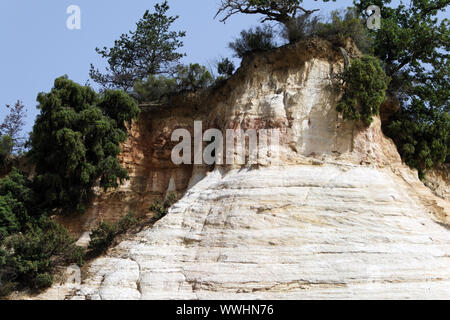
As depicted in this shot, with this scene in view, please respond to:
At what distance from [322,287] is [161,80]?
38.0 feet

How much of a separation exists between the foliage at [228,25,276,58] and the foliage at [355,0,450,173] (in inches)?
149

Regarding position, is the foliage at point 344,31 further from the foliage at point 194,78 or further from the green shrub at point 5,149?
the green shrub at point 5,149

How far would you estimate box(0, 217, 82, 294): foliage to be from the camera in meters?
14.7

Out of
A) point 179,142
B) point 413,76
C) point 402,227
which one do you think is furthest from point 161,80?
point 402,227

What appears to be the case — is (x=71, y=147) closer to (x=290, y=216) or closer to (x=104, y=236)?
(x=104, y=236)

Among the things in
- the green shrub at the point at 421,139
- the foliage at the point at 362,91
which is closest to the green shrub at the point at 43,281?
the foliage at the point at 362,91

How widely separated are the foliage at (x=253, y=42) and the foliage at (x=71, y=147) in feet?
16.8

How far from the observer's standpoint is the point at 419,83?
67.8ft

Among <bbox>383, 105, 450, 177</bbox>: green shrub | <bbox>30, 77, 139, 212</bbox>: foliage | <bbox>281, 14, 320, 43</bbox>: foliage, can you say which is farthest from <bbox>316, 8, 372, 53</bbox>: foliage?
<bbox>30, 77, 139, 212</bbox>: foliage

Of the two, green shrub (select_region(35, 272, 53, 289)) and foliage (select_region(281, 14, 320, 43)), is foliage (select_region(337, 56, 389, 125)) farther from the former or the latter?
green shrub (select_region(35, 272, 53, 289))

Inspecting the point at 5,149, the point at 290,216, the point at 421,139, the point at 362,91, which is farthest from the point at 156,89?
the point at 421,139

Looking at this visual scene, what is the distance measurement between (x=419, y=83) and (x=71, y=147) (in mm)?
12626

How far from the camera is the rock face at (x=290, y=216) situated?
13.0 meters

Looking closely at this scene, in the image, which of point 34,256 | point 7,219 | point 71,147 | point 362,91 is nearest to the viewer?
point 34,256
